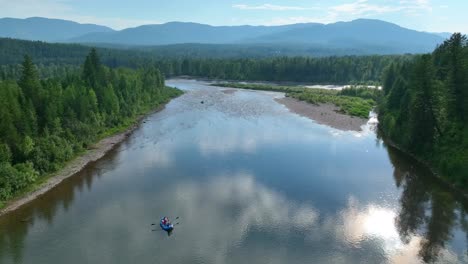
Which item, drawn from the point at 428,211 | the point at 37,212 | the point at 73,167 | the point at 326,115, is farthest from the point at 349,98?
the point at 37,212

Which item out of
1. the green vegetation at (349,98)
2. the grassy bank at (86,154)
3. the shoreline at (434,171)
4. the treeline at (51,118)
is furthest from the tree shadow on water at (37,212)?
the green vegetation at (349,98)

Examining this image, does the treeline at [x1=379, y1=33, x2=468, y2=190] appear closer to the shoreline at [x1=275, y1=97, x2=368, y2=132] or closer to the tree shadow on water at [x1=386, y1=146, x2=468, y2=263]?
the tree shadow on water at [x1=386, y1=146, x2=468, y2=263]

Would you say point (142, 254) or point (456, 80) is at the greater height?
point (456, 80)

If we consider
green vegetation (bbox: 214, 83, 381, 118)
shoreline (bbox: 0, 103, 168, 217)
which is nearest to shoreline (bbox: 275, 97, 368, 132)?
green vegetation (bbox: 214, 83, 381, 118)

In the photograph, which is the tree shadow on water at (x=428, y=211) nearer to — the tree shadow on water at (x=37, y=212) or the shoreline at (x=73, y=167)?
the tree shadow on water at (x=37, y=212)

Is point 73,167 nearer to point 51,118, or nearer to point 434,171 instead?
point 51,118

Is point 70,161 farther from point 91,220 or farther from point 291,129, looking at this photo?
point 291,129

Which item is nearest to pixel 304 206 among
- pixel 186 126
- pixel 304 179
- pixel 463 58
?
pixel 304 179
